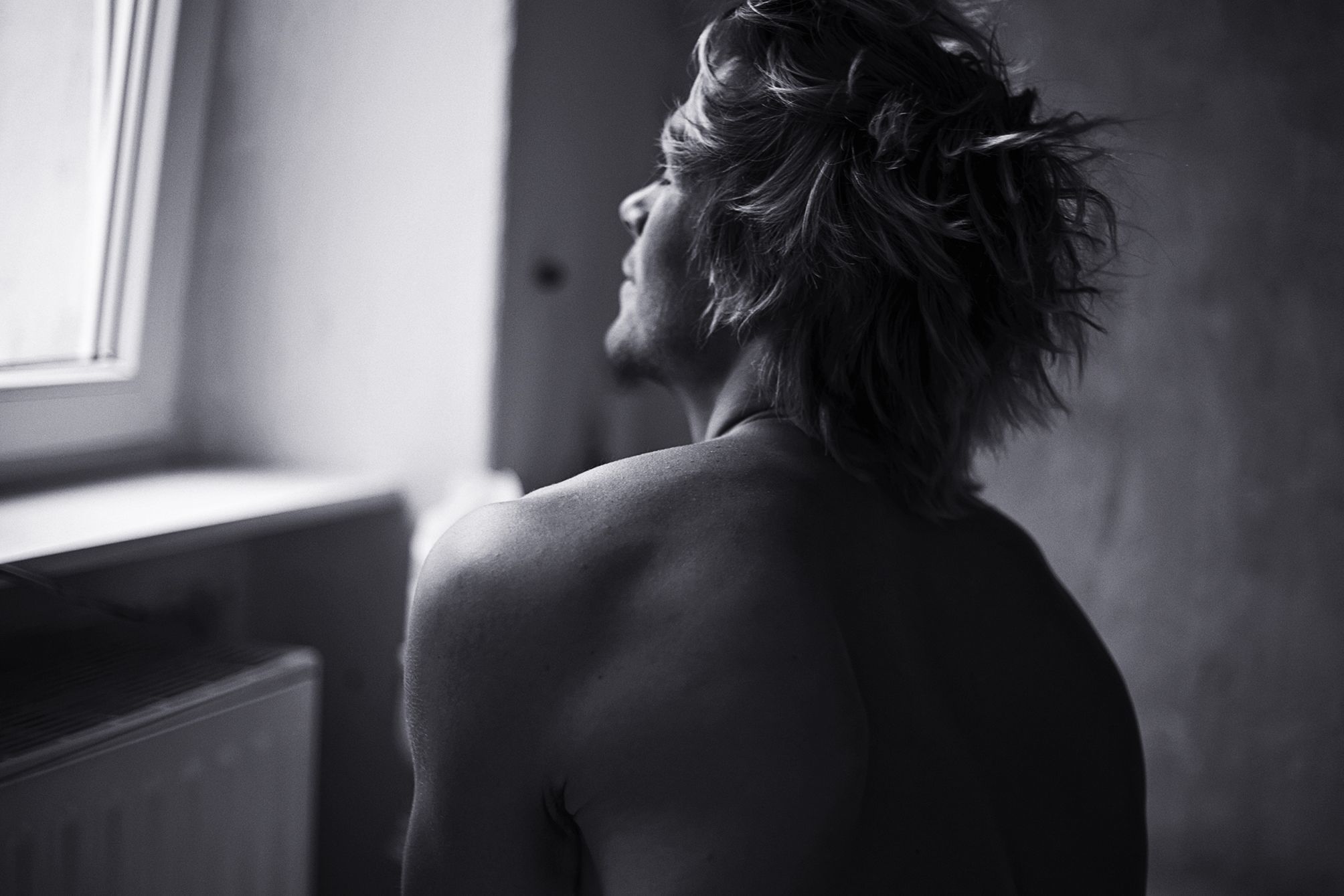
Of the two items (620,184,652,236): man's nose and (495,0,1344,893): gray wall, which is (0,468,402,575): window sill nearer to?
(495,0,1344,893): gray wall

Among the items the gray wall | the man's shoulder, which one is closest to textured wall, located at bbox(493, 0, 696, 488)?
the gray wall

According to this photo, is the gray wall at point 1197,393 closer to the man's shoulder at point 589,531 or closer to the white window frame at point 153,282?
the white window frame at point 153,282

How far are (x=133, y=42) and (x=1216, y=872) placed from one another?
78.0 inches

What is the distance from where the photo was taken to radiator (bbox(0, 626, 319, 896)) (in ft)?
2.81

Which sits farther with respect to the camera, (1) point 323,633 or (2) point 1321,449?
(2) point 1321,449

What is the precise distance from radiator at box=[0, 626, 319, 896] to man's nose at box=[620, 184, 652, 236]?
60cm

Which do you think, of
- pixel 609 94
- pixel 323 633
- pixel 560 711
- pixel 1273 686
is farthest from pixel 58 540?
pixel 1273 686

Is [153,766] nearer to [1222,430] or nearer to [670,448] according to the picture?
[670,448]

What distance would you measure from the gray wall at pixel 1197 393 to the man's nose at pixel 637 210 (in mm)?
533

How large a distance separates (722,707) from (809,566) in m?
0.11

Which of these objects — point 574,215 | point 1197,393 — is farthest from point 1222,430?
point 574,215

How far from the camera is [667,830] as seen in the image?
1.84 feet

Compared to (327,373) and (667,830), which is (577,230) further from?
(667,830)

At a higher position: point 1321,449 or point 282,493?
point 1321,449
